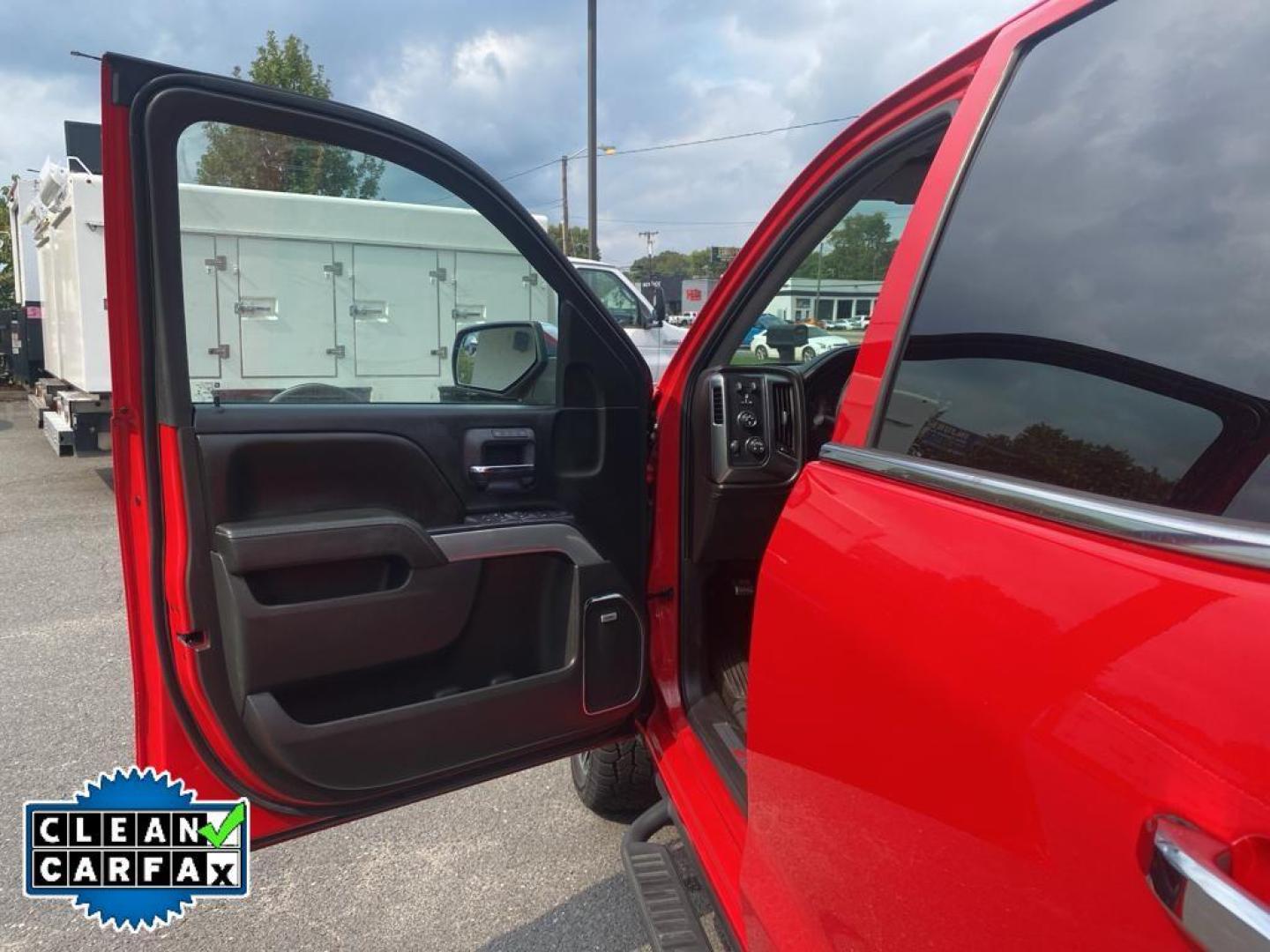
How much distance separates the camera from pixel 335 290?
7.82 ft

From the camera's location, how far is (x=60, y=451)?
784 cm

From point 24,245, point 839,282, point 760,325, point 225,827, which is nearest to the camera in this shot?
point 225,827

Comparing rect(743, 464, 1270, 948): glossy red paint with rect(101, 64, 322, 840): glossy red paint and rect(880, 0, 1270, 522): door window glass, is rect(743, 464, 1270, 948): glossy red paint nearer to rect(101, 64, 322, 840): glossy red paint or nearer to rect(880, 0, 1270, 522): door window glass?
rect(880, 0, 1270, 522): door window glass

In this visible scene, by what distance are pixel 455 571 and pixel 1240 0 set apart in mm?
1657

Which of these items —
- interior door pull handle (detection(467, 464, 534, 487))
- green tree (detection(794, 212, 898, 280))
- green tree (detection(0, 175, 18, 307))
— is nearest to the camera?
green tree (detection(794, 212, 898, 280))

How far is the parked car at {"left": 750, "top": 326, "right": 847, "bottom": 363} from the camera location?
7.93ft

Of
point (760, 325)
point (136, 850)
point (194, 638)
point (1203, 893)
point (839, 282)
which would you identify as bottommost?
point (136, 850)

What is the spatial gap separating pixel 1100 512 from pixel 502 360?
5.27 feet

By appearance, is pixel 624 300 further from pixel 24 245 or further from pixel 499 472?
pixel 24 245

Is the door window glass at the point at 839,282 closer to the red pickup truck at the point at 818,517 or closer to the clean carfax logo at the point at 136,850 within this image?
the red pickup truck at the point at 818,517

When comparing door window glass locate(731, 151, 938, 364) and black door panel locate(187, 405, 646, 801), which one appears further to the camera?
door window glass locate(731, 151, 938, 364)

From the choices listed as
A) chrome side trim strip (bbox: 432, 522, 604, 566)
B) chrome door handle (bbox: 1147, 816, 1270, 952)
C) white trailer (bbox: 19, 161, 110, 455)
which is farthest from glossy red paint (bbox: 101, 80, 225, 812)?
white trailer (bbox: 19, 161, 110, 455)

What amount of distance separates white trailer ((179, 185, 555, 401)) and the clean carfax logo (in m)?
0.90

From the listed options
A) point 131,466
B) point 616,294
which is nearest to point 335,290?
point 131,466
